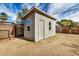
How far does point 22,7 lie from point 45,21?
2.39 m

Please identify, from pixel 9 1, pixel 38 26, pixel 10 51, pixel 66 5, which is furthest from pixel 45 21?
pixel 10 51

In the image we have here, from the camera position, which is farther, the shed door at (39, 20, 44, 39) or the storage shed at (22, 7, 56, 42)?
the shed door at (39, 20, 44, 39)

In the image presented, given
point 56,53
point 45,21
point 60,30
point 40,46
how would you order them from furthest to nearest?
1. point 60,30
2. point 45,21
3. point 40,46
4. point 56,53

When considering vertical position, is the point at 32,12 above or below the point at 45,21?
above

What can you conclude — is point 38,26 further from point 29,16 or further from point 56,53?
point 56,53

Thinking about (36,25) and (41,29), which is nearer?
(36,25)

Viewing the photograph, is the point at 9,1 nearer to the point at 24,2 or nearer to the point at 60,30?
the point at 24,2

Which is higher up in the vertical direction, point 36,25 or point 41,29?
point 36,25

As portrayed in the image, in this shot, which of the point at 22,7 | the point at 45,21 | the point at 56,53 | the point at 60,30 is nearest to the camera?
the point at 56,53

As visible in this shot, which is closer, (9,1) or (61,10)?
(9,1)

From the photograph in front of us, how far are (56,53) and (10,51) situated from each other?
8.03ft

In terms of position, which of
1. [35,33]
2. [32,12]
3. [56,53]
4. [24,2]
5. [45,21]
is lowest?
[56,53]

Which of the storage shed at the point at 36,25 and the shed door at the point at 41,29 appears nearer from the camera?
the storage shed at the point at 36,25

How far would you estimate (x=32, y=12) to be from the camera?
7.69m
